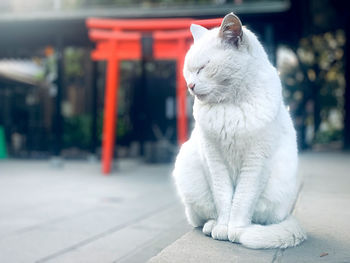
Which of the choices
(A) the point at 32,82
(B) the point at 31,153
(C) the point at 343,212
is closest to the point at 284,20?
(C) the point at 343,212

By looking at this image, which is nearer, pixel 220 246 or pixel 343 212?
pixel 220 246

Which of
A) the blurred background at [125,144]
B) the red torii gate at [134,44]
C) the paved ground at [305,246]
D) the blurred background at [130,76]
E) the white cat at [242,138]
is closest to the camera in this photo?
the paved ground at [305,246]

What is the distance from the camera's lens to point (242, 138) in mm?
1939

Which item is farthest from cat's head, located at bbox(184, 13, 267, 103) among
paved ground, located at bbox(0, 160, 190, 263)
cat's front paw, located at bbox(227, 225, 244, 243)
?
paved ground, located at bbox(0, 160, 190, 263)

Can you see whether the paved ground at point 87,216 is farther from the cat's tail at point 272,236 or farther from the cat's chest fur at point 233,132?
the cat's chest fur at point 233,132

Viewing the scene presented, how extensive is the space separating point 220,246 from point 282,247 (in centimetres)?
29

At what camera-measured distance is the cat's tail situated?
1913 mm

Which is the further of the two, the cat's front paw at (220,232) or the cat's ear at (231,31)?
the cat's front paw at (220,232)

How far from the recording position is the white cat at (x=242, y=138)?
1896mm

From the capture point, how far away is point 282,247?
1.95 metres

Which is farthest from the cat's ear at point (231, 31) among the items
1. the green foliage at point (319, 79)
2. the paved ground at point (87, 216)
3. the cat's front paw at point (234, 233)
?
the green foliage at point (319, 79)

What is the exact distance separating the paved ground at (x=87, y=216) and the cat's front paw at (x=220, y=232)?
0.76m

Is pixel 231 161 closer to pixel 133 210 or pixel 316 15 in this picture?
pixel 133 210

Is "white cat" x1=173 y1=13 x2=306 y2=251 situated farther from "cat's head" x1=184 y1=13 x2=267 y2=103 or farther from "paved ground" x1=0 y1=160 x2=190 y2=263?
"paved ground" x1=0 y1=160 x2=190 y2=263
